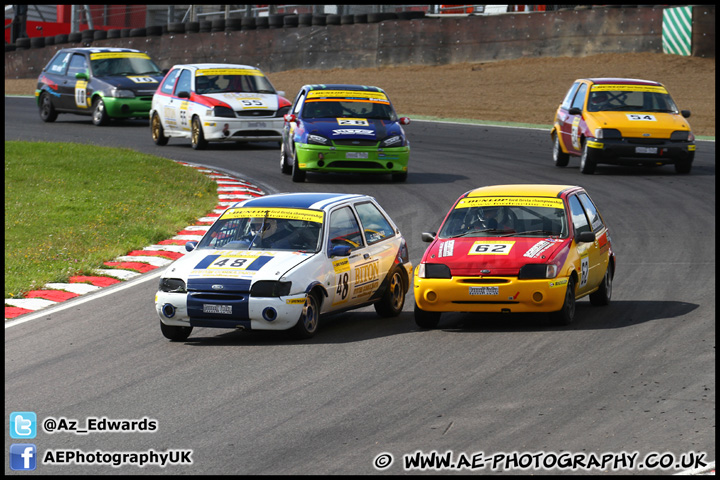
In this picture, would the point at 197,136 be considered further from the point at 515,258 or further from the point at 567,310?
the point at 567,310

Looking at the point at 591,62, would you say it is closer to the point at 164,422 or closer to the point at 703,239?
the point at 703,239

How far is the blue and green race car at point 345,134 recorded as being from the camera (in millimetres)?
20734

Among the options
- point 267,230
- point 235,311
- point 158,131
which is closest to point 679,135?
point 158,131

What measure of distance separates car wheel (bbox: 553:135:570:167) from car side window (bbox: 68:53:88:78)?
1220 centimetres

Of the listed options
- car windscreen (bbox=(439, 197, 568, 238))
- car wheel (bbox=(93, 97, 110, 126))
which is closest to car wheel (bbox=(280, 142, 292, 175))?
car wheel (bbox=(93, 97, 110, 126))

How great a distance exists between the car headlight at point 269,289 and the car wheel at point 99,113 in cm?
2031

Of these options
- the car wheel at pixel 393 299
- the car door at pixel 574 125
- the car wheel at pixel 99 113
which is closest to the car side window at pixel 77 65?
the car wheel at pixel 99 113

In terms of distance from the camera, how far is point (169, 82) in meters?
26.4

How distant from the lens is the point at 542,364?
9812 millimetres

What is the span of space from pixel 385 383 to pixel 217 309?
2126 millimetres

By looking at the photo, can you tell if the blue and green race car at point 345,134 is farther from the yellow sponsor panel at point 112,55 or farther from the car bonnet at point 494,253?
the yellow sponsor panel at point 112,55

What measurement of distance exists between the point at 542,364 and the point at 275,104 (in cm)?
1593

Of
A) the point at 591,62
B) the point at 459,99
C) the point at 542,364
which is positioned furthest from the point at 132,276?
the point at 591,62

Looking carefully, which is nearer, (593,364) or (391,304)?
(593,364)
